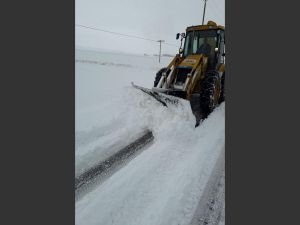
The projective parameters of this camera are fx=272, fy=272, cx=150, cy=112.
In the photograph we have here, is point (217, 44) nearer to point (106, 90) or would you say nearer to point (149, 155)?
point (106, 90)

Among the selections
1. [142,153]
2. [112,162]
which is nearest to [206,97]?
[142,153]

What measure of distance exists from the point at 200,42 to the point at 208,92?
1.11 metres

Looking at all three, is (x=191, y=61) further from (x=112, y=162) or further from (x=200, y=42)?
(x=112, y=162)

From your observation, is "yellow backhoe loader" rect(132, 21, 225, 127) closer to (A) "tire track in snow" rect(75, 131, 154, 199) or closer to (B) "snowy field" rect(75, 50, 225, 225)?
(B) "snowy field" rect(75, 50, 225, 225)

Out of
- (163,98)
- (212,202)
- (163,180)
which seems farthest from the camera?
(163,98)

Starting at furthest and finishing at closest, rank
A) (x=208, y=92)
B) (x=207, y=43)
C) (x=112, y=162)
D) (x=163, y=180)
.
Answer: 1. (x=207, y=43)
2. (x=208, y=92)
3. (x=112, y=162)
4. (x=163, y=180)

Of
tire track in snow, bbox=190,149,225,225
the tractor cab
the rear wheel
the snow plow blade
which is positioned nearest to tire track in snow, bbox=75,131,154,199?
the snow plow blade

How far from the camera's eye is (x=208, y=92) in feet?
14.3

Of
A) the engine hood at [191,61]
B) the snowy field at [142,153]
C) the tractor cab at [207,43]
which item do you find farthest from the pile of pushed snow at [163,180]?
the tractor cab at [207,43]

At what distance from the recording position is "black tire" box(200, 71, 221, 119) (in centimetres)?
438

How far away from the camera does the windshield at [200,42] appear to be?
4.76m

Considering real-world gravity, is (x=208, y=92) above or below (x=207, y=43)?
below

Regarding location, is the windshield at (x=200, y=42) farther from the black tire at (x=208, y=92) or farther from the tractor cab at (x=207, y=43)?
the black tire at (x=208, y=92)

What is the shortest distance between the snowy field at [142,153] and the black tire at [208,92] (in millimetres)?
187
